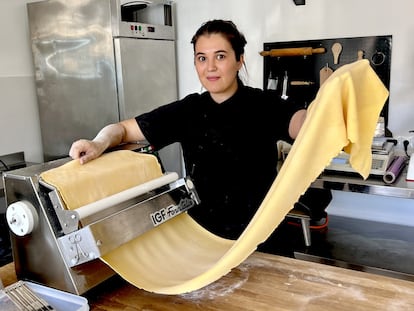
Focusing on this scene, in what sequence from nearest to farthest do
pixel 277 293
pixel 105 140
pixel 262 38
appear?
pixel 277 293 → pixel 105 140 → pixel 262 38

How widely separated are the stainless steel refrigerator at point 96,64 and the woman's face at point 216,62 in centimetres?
125

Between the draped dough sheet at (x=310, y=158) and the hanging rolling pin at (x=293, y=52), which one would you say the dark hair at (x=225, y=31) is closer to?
the draped dough sheet at (x=310, y=158)

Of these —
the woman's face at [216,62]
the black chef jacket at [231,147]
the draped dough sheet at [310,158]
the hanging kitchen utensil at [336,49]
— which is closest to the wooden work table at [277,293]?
the draped dough sheet at [310,158]

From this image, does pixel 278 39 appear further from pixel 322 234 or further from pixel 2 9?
pixel 2 9

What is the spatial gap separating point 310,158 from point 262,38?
206cm

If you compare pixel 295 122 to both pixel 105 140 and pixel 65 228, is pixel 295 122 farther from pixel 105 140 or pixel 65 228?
pixel 65 228

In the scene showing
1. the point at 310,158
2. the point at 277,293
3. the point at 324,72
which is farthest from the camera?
the point at 324,72

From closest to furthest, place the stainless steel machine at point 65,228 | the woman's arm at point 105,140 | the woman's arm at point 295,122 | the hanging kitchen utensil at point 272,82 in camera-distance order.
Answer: the stainless steel machine at point 65,228 < the woman's arm at point 105,140 < the woman's arm at point 295,122 < the hanging kitchen utensil at point 272,82

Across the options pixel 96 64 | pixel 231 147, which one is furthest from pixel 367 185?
pixel 96 64

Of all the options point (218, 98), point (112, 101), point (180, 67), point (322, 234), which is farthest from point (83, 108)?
point (322, 234)

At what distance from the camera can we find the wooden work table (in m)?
0.97

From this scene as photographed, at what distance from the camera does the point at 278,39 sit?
272 cm

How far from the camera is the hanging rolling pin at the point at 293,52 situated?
2590mm

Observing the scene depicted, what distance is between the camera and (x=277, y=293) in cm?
102
